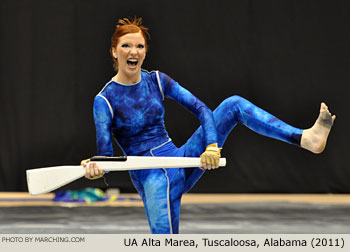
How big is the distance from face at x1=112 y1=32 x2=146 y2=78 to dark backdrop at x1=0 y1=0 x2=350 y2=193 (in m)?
2.38

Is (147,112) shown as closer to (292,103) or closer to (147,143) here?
(147,143)

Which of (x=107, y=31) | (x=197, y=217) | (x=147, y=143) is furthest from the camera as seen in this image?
(x=107, y=31)

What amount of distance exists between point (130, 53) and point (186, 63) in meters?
2.53

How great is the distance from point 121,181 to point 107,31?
1.32 m

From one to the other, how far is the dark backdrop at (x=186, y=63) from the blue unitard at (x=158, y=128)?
7.80 ft

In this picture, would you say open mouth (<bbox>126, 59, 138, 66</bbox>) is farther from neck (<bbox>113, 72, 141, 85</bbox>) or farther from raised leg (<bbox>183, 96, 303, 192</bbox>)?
raised leg (<bbox>183, 96, 303, 192</bbox>)

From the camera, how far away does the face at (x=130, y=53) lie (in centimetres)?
248

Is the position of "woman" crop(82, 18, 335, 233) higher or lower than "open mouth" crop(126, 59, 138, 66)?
lower

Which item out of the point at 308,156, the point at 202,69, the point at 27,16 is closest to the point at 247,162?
the point at 308,156

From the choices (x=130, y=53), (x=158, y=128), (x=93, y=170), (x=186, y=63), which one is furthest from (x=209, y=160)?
(x=186, y=63)

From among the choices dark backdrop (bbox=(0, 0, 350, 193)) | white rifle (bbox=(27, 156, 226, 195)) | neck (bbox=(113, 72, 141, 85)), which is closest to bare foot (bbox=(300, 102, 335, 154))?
white rifle (bbox=(27, 156, 226, 195))

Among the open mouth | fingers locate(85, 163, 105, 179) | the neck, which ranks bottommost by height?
fingers locate(85, 163, 105, 179)

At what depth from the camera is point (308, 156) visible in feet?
16.7

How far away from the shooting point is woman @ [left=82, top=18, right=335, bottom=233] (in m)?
2.42
